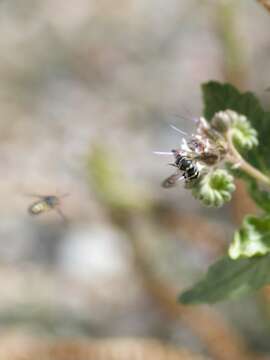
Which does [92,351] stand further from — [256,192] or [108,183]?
[256,192]

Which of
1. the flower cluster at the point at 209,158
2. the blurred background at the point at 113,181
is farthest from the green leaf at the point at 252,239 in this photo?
the blurred background at the point at 113,181

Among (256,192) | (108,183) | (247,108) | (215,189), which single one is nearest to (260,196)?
(256,192)

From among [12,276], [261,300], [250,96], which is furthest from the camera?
[12,276]

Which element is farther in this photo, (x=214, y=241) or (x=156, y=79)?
(x=156, y=79)

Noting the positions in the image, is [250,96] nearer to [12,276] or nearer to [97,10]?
[12,276]

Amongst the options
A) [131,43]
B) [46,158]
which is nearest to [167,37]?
[131,43]
